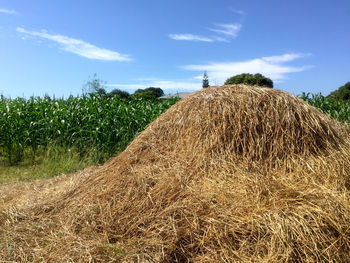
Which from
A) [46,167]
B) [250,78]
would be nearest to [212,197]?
[46,167]

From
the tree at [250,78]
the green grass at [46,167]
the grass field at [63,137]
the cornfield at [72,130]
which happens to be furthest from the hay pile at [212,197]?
the tree at [250,78]

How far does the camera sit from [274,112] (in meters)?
4.03

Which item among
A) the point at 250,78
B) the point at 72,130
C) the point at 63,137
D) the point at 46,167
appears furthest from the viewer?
the point at 250,78

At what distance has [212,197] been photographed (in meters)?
3.17

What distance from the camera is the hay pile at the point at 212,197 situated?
2.76 m

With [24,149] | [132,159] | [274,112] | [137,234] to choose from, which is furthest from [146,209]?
[24,149]

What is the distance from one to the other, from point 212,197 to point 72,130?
604cm

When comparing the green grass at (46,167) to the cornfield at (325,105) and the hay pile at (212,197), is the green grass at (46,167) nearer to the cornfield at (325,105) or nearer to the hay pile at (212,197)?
the hay pile at (212,197)

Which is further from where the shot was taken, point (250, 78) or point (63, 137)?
point (250, 78)

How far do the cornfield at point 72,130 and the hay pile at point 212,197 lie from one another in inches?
130

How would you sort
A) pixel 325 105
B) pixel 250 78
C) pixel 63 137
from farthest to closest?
pixel 250 78 < pixel 325 105 < pixel 63 137

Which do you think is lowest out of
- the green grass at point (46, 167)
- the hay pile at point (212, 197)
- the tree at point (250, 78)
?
the green grass at point (46, 167)

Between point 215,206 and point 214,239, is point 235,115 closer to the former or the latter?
point 215,206

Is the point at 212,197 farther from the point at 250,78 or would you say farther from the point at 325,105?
the point at 250,78
